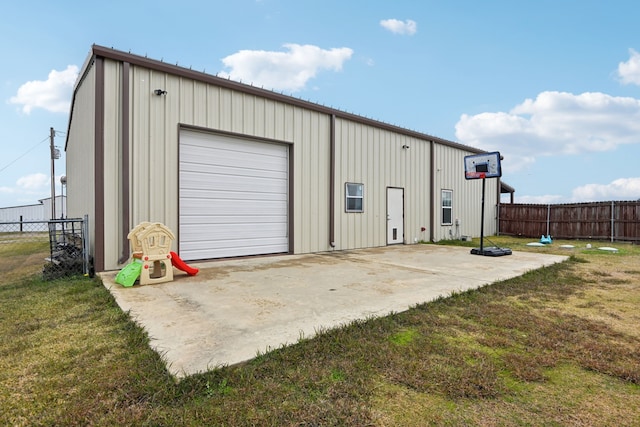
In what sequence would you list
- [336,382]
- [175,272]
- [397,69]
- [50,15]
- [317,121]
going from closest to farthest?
[336,382] < [175,272] < [50,15] < [317,121] < [397,69]

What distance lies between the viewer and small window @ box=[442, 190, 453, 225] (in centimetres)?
1330

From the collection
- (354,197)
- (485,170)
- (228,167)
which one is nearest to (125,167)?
(228,167)

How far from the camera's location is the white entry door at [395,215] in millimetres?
11164

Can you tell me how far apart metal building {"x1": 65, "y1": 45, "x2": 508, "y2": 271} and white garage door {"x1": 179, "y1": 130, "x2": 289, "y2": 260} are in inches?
1.0

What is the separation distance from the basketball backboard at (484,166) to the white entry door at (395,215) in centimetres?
263

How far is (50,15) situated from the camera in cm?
736

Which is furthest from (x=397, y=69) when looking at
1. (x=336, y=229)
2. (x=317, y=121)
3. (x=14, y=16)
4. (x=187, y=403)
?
(x=187, y=403)

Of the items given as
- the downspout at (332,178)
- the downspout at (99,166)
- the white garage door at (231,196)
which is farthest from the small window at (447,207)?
the downspout at (99,166)

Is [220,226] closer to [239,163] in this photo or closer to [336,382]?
[239,163]

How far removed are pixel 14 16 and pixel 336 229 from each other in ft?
31.2

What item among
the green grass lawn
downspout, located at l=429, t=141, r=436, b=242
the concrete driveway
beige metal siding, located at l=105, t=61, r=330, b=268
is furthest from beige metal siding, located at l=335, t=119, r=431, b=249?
the green grass lawn

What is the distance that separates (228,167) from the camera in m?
7.83

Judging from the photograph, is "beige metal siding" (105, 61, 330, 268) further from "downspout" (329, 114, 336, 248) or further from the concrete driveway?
the concrete driveway

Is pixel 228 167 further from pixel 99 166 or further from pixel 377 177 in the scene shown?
pixel 377 177
